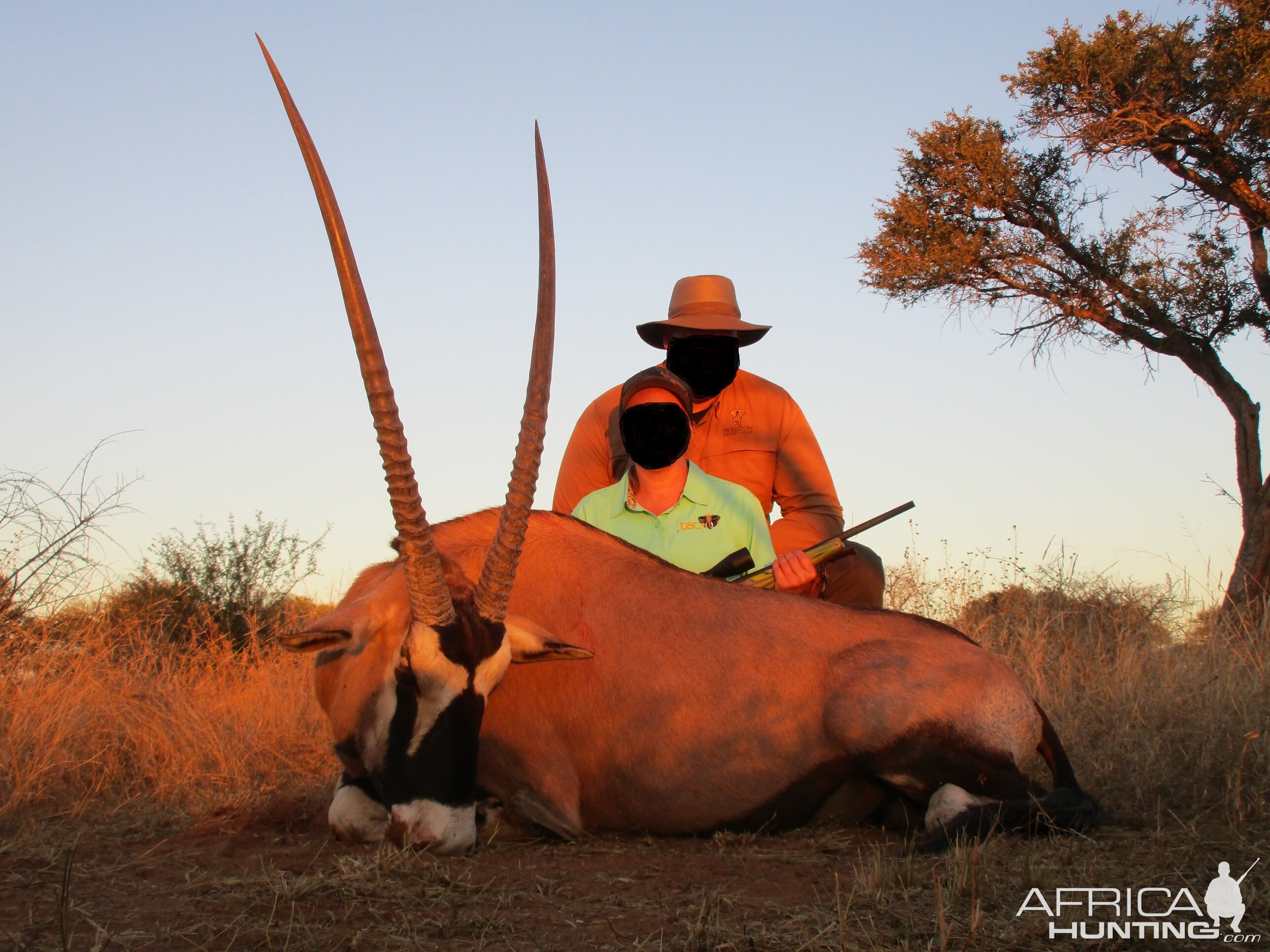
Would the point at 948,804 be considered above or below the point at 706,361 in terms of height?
below

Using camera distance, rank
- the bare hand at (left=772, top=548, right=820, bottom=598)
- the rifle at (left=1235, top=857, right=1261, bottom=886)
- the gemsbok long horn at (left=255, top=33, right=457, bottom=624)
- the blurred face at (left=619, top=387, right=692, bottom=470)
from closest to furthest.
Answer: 1. the rifle at (left=1235, top=857, right=1261, bottom=886)
2. the gemsbok long horn at (left=255, top=33, right=457, bottom=624)
3. the bare hand at (left=772, top=548, right=820, bottom=598)
4. the blurred face at (left=619, top=387, right=692, bottom=470)

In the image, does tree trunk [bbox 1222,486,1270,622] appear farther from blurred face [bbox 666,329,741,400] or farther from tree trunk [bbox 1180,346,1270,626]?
Answer: blurred face [bbox 666,329,741,400]

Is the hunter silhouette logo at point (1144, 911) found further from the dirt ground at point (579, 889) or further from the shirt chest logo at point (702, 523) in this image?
the shirt chest logo at point (702, 523)

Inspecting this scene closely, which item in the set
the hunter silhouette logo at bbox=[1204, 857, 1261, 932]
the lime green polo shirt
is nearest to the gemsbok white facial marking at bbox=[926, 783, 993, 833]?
the hunter silhouette logo at bbox=[1204, 857, 1261, 932]

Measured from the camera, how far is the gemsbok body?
357 cm

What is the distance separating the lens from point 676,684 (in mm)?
4000

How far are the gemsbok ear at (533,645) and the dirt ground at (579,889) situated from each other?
62 centimetres

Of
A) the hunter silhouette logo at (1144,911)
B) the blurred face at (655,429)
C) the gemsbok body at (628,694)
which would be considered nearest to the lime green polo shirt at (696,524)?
the blurred face at (655,429)

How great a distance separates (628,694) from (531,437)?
Result: 972mm

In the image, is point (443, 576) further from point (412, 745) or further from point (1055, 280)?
point (1055, 280)

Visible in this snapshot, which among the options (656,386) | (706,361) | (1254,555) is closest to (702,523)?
(656,386)

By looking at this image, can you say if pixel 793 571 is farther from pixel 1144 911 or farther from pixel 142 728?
pixel 142 728

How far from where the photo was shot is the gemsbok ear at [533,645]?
3.81 m

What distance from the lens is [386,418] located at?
3592 mm
